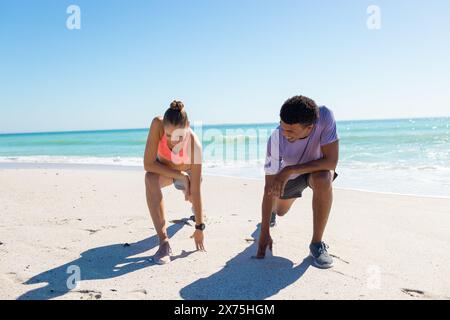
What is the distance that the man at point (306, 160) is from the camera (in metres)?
2.55

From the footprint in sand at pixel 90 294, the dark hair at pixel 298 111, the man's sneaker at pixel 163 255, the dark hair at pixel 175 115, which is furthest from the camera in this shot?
the dark hair at pixel 175 115

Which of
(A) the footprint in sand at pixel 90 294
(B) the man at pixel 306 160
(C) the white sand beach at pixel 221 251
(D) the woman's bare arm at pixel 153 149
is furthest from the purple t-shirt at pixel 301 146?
(A) the footprint in sand at pixel 90 294

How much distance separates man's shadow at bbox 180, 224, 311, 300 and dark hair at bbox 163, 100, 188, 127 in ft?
3.44

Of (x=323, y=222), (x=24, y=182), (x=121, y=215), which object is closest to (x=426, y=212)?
(x=323, y=222)

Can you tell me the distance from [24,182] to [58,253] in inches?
153

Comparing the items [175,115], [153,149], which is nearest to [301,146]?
[175,115]

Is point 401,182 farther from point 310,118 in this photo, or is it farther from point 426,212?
point 310,118

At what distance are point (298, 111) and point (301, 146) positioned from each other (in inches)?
Result: 15.9

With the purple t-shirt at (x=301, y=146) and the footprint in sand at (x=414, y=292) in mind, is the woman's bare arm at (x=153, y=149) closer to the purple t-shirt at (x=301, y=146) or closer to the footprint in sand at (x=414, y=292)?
the purple t-shirt at (x=301, y=146)

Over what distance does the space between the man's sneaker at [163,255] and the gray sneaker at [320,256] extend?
99cm

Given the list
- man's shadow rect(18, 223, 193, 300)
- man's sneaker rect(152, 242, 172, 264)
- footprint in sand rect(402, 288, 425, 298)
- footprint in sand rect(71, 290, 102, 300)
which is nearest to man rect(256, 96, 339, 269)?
footprint in sand rect(402, 288, 425, 298)

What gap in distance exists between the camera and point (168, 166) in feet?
10.6

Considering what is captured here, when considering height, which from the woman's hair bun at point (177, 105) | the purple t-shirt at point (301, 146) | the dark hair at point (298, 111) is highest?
the woman's hair bun at point (177, 105)

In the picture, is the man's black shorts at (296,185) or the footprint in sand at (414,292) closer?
the footprint in sand at (414,292)
